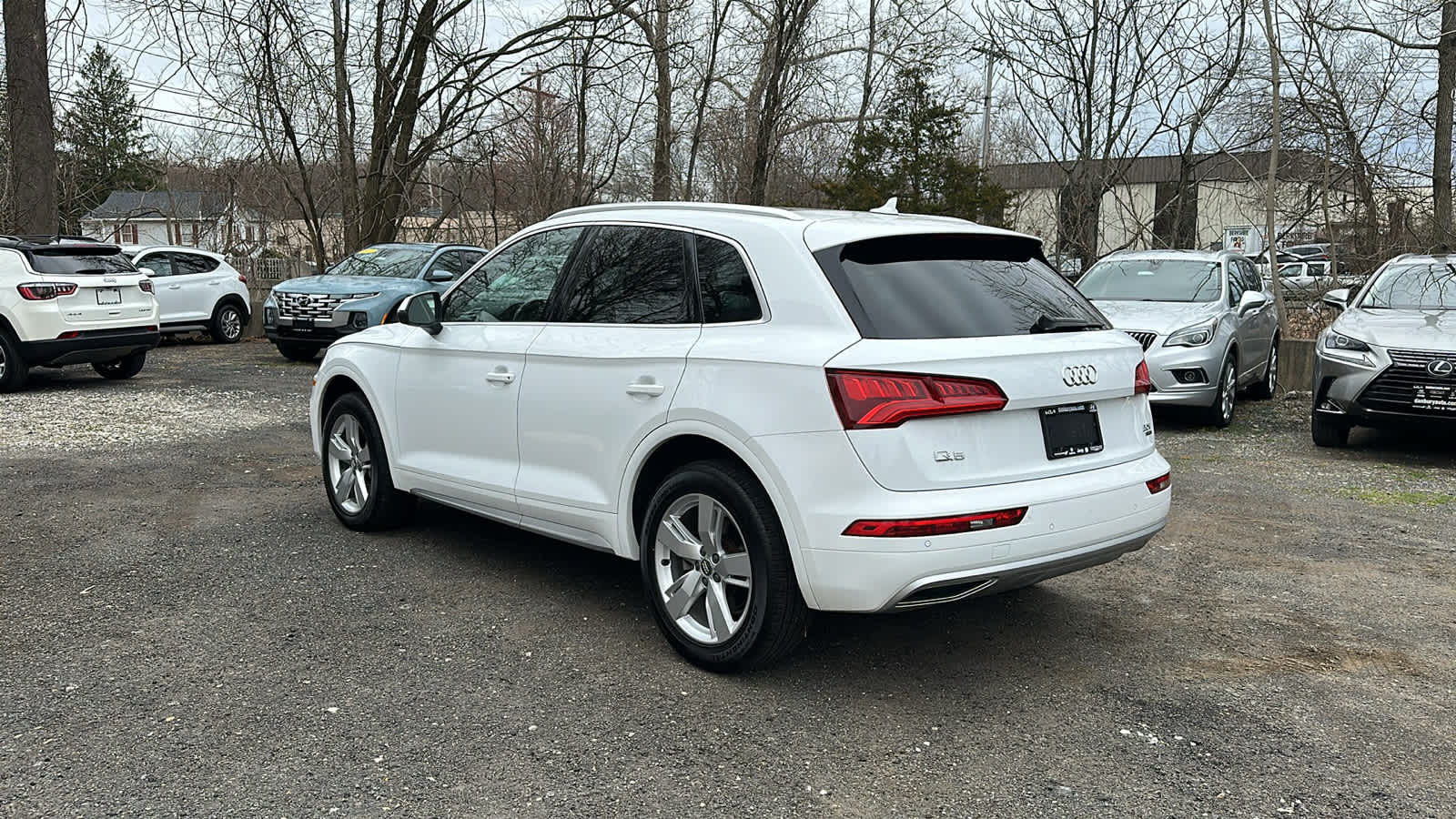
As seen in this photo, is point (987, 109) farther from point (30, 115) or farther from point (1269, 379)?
point (30, 115)

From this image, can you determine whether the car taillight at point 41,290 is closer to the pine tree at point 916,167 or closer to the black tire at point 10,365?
the black tire at point 10,365

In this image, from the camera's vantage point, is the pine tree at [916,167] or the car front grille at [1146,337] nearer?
the car front grille at [1146,337]

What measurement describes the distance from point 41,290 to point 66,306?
11.1 inches

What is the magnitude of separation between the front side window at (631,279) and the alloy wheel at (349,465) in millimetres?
1919

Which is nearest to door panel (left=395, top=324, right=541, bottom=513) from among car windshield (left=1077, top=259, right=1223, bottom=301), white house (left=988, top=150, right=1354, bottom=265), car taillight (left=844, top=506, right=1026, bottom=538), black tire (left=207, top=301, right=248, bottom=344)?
car taillight (left=844, top=506, right=1026, bottom=538)

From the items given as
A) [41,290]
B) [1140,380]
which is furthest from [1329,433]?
[41,290]

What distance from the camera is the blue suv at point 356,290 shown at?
48.2 ft

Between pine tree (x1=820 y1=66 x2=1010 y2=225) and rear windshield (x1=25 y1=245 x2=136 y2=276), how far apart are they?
11.8 metres

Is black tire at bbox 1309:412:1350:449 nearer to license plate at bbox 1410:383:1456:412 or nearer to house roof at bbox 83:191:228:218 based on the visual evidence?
license plate at bbox 1410:383:1456:412

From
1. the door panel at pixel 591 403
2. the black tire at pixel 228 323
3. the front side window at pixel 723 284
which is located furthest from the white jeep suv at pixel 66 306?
the front side window at pixel 723 284

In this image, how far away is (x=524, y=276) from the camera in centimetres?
522

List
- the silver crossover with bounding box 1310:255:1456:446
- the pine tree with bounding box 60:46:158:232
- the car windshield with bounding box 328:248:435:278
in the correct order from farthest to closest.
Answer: the pine tree with bounding box 60:46:158:232, the car windshield with bounding box 328:248:435:278, the silver crossover with bounding box 1310:255:1456:446

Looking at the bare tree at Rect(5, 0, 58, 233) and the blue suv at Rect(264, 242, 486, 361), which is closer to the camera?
the blue suv at Rect(264, 242, 486, 361)

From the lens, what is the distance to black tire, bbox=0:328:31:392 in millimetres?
11797
